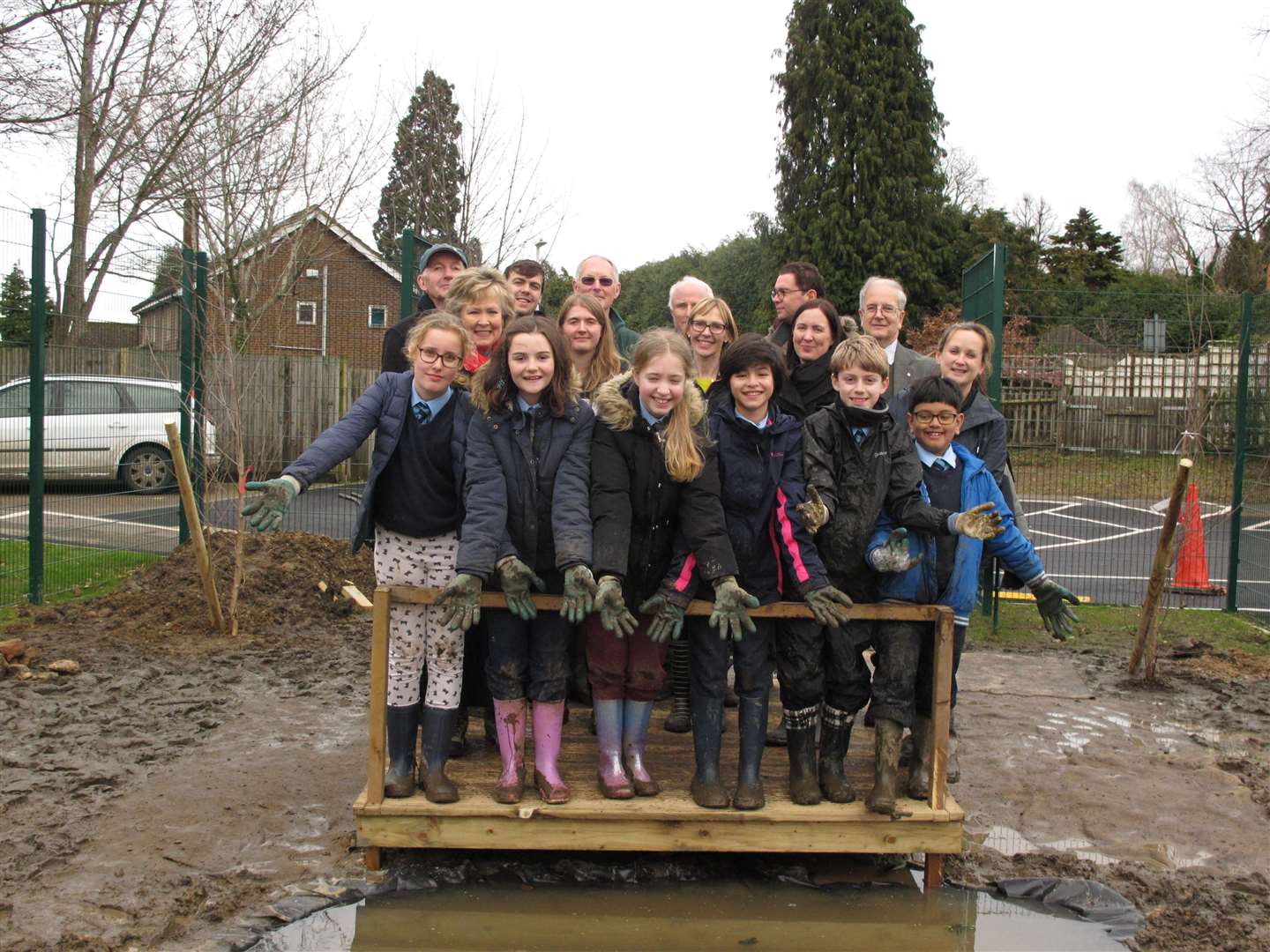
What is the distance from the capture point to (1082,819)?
4543 mm

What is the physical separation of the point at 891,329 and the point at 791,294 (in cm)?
49

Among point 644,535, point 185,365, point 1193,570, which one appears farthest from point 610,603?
point 1193,570

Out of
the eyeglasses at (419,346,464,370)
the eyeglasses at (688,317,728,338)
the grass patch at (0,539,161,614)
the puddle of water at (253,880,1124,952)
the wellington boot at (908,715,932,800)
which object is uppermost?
the eyeglasses at (688,317,728,338)

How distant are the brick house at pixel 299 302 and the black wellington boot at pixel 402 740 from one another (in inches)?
164

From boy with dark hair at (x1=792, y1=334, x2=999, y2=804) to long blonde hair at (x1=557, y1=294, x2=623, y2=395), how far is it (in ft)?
3.07

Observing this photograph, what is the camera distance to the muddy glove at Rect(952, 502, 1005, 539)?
3.79m

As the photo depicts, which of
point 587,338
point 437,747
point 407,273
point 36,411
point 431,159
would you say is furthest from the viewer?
point 431,159

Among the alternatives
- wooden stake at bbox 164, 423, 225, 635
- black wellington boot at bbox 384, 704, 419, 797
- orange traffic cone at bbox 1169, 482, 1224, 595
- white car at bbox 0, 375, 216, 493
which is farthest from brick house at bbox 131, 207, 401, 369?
orange traffic cone at bbox 1169, 482, 1224, 595

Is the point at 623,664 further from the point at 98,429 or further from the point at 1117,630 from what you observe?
the point at 98,429

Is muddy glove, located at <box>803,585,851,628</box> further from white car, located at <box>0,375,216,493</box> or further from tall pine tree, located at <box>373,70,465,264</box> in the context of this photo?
tall pine tree, located at <box>373,70,465,264</box>

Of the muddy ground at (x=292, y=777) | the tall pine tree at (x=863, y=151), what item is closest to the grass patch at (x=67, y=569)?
the muddy ground at (x=292, y=777)

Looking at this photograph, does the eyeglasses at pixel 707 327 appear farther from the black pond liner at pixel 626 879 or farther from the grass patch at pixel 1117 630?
the grass patch at pixel 1117 630

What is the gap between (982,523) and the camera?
379 cm

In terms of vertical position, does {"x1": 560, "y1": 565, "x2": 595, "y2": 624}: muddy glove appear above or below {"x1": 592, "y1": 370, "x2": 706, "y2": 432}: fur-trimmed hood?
below
